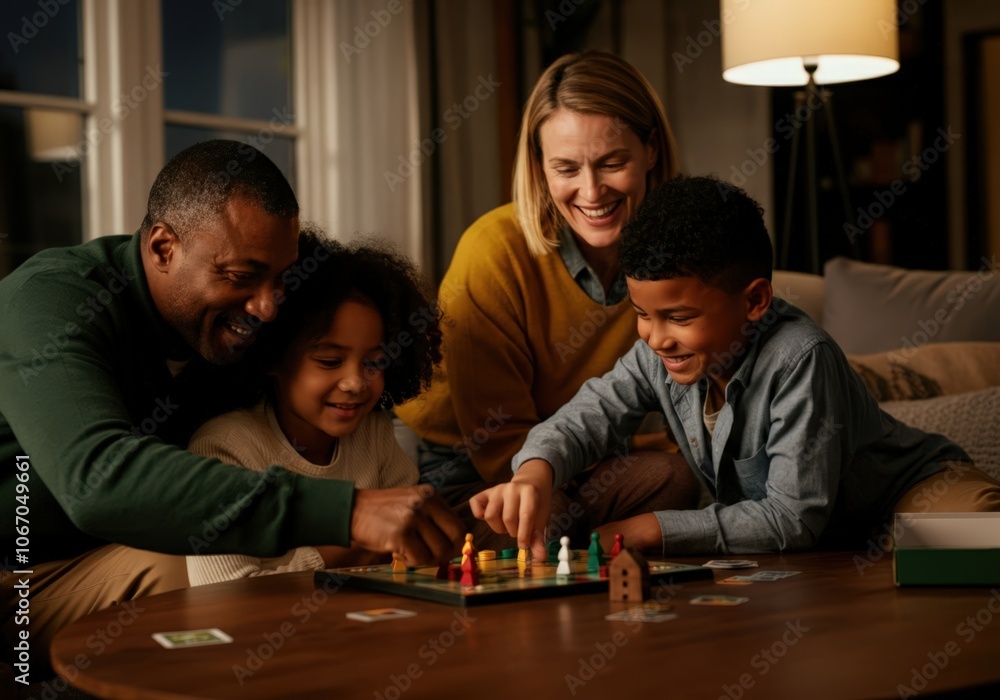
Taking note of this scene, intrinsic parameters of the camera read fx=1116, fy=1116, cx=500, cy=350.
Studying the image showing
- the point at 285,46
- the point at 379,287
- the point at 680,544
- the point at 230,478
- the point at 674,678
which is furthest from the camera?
the point at 285,46

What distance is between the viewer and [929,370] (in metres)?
2.55

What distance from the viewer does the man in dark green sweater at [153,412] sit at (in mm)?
1254

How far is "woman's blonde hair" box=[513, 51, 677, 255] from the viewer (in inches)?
87.5

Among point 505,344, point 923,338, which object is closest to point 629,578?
point 505,344

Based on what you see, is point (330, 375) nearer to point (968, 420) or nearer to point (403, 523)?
point (403, 523)

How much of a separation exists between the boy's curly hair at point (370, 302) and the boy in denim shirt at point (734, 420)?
330 millimetres

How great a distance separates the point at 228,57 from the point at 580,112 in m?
1.83

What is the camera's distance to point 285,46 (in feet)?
12.4

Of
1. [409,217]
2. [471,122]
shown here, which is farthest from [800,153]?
[409,217]

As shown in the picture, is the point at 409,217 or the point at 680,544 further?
the point at 409,217

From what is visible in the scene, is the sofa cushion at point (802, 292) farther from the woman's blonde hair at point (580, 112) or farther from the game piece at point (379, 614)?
the game piece at point (379, 614)

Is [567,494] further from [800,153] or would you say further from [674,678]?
[800,153]

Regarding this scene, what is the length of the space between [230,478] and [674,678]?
1.93 ft

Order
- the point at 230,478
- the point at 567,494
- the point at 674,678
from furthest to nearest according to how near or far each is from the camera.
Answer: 1. the point at 567,494
2. the point at 230,478
3. the point at 674,678
